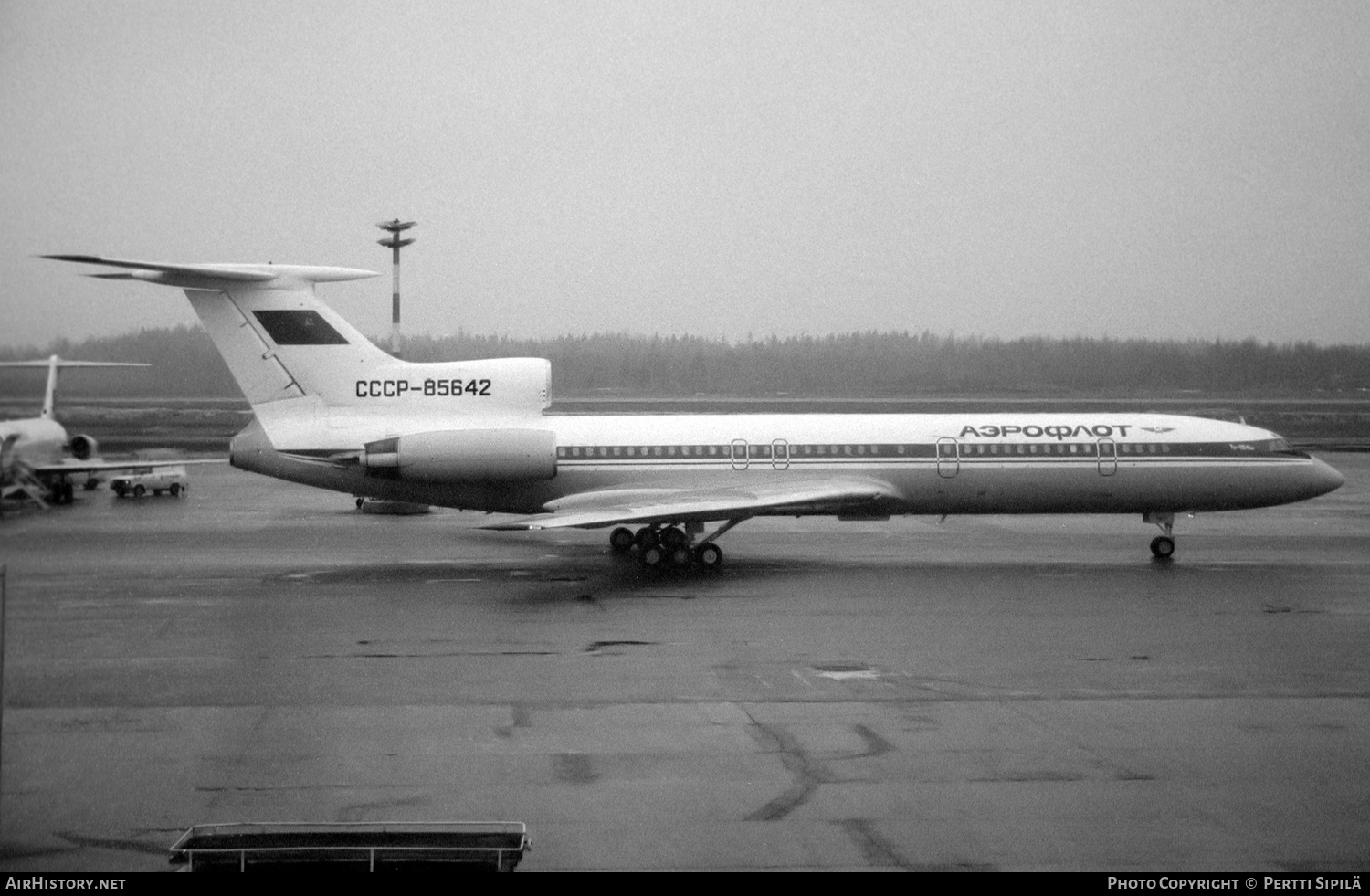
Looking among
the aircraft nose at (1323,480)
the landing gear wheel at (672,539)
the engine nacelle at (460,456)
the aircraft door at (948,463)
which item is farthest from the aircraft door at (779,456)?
the aircraft nose at (1323,480)

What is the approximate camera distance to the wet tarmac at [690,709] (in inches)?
361

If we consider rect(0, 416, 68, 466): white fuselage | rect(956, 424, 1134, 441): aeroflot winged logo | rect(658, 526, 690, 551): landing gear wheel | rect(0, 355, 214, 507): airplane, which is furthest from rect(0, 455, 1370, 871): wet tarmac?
rect(956, 424, 1134, 441): aeroflot winged logo

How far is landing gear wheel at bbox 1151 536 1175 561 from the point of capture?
25609mm

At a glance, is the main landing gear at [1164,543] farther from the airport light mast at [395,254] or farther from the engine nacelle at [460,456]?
the airport light mast at [395,254]

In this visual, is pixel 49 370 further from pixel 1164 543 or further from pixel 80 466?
pixel 1164 543

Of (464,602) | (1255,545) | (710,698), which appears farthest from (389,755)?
(1255,545)

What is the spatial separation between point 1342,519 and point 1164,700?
2396cm

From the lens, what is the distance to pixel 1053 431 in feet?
86.0

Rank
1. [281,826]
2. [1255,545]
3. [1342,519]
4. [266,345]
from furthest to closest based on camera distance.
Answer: [1342,519]
[1255,545]
[266,345]
[281,826]

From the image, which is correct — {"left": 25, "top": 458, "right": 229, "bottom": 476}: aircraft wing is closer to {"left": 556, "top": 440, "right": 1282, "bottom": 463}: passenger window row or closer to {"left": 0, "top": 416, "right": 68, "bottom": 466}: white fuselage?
{"left": 0, "top": 416, "right": 68, "bottom": 466}: white fuselage

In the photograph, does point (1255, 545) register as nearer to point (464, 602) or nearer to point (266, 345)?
point (464, 602)

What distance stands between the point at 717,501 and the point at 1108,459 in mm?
9142

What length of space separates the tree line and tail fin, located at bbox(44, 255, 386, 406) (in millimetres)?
2968

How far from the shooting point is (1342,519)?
110 feet
